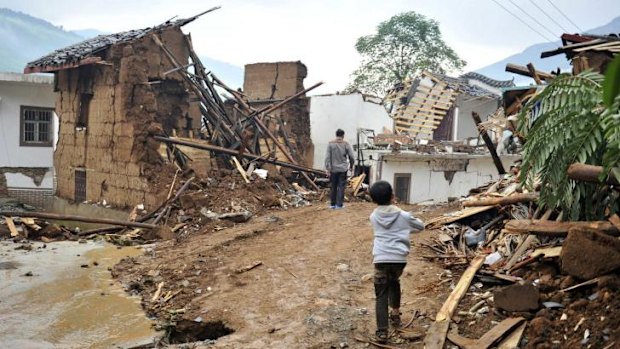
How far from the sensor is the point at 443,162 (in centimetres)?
2052

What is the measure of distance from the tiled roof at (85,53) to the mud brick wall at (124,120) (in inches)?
7.7

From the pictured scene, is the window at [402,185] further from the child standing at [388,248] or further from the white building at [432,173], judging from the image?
the child standing at [388,248]

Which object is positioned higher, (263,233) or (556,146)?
(556,146)

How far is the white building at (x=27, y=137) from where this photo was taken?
15.6 metres

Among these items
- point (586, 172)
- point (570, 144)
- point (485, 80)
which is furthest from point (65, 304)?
point (485, 80)

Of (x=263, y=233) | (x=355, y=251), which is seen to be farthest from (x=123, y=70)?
(x=355, y=251)

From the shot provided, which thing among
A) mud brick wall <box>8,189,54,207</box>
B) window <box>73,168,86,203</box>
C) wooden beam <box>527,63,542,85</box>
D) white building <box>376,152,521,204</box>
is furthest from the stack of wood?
wooden beam <box>527,63,542,85</box>

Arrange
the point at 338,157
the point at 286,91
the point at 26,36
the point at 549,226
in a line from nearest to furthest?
the point at 549,226
the point at 338,157
the point at 286,91
the point at 26,36

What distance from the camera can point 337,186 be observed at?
34.4 ft

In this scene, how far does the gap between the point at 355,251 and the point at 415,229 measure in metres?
2.65

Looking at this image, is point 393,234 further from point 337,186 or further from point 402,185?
point 402,185

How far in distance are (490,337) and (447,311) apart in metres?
0.70

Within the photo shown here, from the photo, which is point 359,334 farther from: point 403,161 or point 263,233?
point 403,161

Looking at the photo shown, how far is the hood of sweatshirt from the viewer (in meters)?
4.53
